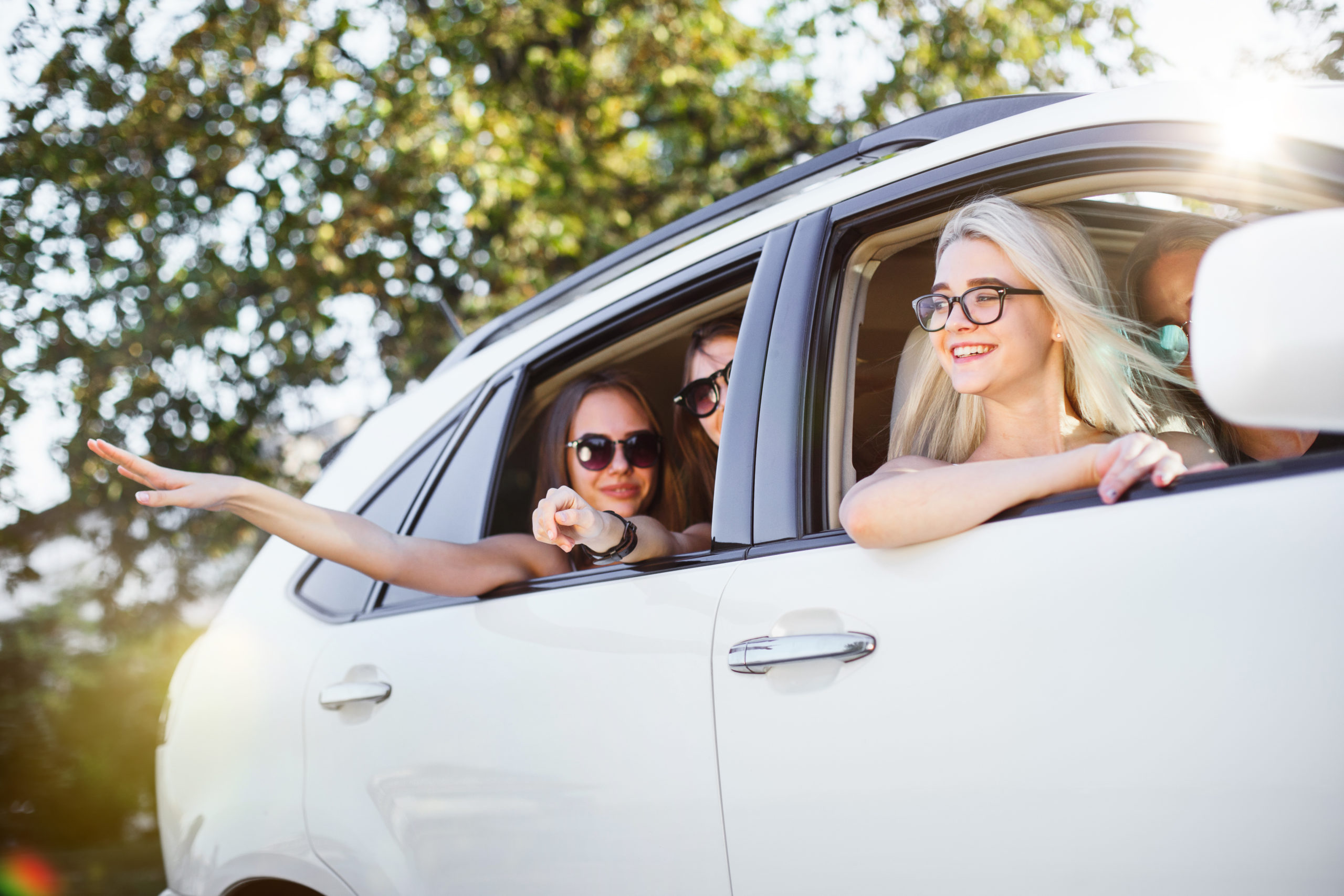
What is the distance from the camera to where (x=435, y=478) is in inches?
103

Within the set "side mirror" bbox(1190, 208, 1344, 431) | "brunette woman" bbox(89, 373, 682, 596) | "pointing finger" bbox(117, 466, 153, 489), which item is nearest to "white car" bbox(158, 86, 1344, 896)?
"side mirror" bbox(1190, 208, 1344, 431)

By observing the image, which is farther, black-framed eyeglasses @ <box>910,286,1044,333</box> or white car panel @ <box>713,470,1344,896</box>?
black-framed eyeglasses @ <box>910,286,1044,333</box>

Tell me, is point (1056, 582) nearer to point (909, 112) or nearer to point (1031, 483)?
point (1031, 483)

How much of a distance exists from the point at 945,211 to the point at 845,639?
80 centimetres

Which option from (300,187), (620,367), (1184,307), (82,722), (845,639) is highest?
(300,187)

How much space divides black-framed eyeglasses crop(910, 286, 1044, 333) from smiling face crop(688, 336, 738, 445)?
79cm

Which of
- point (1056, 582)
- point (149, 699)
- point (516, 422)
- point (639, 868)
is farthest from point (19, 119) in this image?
point (1056, 582)

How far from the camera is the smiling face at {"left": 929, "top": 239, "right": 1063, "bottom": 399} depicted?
174 cm

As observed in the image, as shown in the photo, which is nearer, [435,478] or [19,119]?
[435,478]

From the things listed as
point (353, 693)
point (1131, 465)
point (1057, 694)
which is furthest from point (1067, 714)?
point (353, 693)

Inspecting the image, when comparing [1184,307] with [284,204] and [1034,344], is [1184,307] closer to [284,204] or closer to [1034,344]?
[1034,344]

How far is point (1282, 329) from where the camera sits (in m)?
0.91

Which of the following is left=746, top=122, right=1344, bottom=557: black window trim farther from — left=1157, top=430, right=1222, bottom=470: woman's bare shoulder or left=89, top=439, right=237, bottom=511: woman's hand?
left=89, top=439, right=237, bottom=511: woman's hand

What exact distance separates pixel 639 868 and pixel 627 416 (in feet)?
4.44
